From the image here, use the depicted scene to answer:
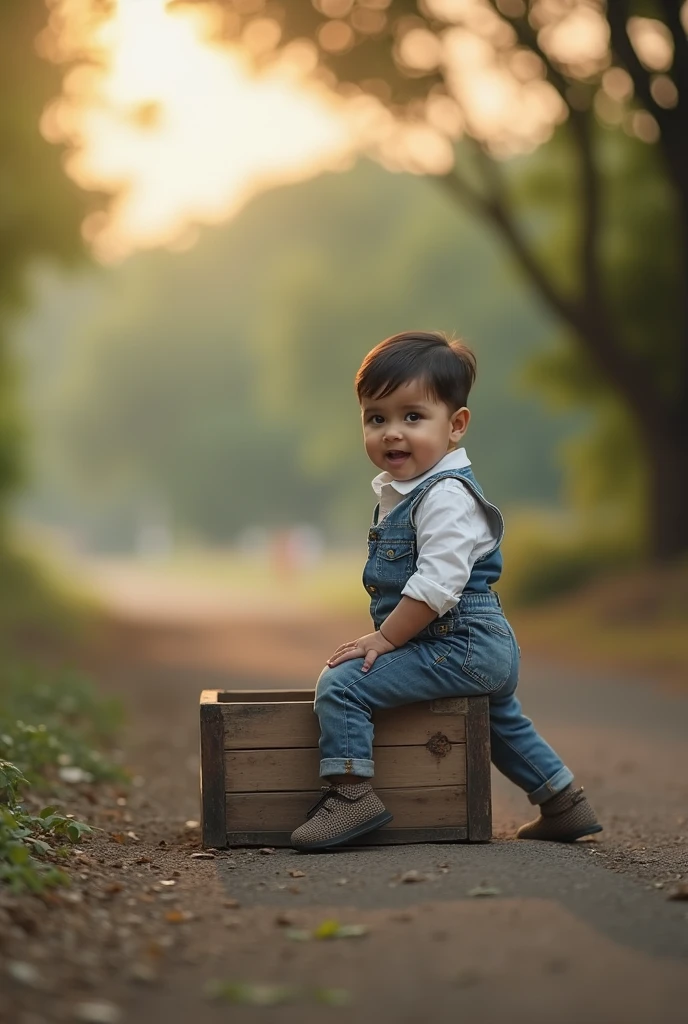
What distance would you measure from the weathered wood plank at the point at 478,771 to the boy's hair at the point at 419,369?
1.12 m

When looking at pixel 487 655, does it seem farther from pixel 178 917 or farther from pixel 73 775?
pixel 73 775

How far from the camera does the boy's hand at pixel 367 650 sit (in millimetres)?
4777

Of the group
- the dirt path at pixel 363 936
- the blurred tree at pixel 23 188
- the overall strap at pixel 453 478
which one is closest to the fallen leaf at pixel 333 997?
the dirt path at pixel 363 936

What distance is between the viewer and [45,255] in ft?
61.6

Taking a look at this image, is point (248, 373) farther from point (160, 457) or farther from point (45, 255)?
point (45, 255)

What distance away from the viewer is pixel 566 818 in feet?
17.1

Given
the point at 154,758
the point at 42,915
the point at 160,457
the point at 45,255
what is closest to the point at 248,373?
the point at 160,457

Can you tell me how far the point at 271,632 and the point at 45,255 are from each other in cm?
611

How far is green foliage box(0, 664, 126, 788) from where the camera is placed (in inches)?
255

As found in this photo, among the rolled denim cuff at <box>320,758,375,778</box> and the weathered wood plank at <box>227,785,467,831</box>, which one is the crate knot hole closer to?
the weathered wood plank at <box>227,785,467,831</box>

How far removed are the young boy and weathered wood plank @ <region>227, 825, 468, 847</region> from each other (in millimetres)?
177

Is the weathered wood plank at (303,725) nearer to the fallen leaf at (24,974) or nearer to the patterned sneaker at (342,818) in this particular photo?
the patterned sneaker at (342,818)

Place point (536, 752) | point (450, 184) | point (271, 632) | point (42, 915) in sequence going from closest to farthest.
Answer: point (42, 915) < point (536, 752) < point (450, 184) < point (271, 632)

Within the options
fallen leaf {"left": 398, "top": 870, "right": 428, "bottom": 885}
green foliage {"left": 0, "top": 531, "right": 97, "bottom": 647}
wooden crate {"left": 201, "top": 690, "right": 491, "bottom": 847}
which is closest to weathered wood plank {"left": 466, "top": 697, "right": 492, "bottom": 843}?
wooden crate {"left": 201, "top": 690, "right": 491, "bottom": 847}
